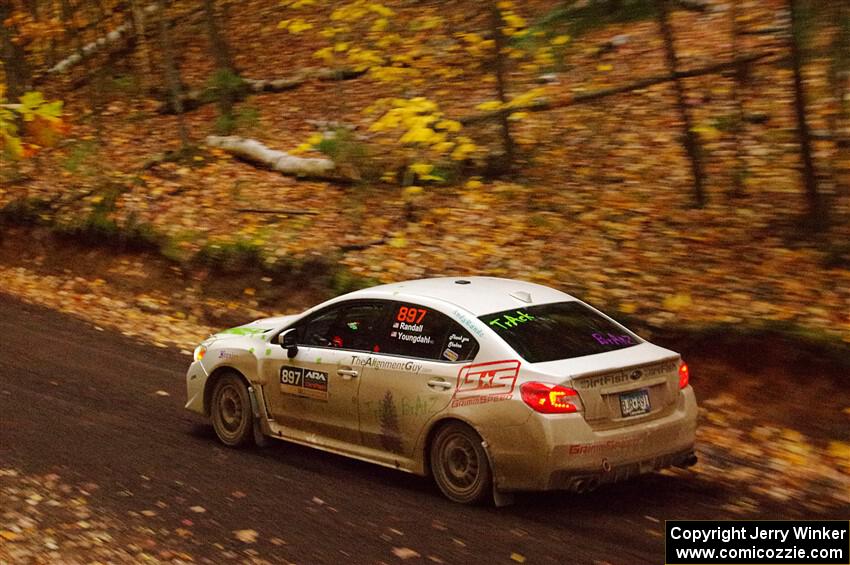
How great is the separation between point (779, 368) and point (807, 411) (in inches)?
25.0

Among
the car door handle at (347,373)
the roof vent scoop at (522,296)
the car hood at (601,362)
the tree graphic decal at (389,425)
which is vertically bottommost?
the tree graphic decal at (389,425)

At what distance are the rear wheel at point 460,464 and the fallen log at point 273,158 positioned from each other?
1057 cm

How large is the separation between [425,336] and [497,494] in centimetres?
138

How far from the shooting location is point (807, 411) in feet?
30.4

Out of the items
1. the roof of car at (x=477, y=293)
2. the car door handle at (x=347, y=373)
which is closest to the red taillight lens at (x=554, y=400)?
A: the roof of car at (x=477, y=293)

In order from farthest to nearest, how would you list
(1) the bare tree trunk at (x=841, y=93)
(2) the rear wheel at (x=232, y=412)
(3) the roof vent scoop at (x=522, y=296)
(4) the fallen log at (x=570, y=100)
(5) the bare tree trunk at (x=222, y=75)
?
1. (5) the bare tree trunk at (x=222, y=75)
2. (4) the fallen log at (x=570, y=100)
3. (1) the bare tree trunk at (x=841, y=93)
4. (2) the rear wheel at (x=232, y=412)
5. (3) the roof vent scoop at (x=522, y=296)

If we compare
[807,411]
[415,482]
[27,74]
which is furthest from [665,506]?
[27,74]

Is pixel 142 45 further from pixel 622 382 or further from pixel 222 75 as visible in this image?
pixel 622 382

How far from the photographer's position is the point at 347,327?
8.36 metres

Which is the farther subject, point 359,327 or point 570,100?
point 570,100

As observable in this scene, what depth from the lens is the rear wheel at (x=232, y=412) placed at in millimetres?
9094

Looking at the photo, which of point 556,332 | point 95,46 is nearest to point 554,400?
point 556,332

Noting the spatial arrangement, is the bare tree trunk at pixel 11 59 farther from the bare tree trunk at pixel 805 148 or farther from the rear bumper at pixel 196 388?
the bare tree trunk at pixel 805 148

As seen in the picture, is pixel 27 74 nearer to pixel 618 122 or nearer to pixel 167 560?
pixel 618 122
